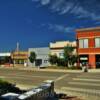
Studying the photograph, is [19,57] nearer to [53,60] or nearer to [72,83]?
[53,60]

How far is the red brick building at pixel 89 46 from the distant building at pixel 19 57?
1984cm

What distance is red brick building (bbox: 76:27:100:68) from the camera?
54.7 m

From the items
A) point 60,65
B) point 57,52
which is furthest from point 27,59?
point 60,65

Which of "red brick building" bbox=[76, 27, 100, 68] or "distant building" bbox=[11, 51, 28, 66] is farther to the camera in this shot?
"distant building" bbox=[11, 51, 28, 66]

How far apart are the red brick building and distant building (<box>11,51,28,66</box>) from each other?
19838 mm

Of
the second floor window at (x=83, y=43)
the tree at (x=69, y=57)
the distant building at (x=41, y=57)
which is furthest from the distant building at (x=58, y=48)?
the tree at (x=69, y=57)

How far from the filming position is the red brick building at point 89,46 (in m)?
54.7

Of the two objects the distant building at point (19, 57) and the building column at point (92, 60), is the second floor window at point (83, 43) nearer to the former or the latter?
the building column at point (92, 60)

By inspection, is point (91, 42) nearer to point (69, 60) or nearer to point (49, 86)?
point (69, 60)

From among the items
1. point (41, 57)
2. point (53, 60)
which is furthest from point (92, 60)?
point (41, 57)

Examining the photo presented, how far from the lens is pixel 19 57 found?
243ft

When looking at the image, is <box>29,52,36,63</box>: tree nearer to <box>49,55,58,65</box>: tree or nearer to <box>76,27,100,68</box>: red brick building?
<box>49,55,58,65</box>: tree

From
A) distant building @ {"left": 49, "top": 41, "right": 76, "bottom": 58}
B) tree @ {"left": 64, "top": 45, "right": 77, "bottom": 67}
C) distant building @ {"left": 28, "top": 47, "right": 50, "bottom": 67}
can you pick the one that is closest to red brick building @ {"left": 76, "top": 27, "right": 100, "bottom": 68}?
tree @ {"left": 64, "top": 45, "right": 77, "bottom": 67}

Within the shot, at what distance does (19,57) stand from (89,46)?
25242mm
